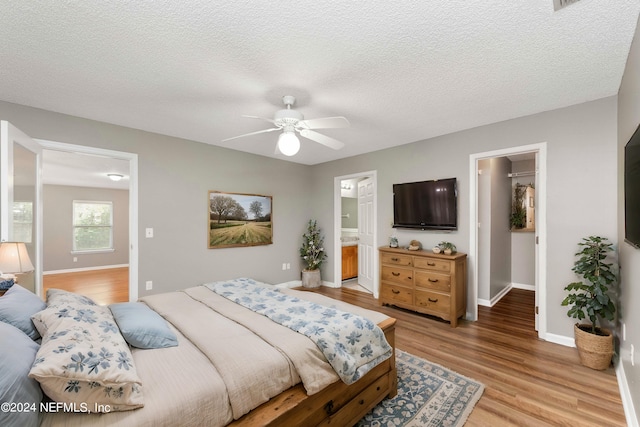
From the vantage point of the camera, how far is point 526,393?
2.08 m

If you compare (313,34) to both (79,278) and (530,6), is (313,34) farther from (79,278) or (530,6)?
(79,278)

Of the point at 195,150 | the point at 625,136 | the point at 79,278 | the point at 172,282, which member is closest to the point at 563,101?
the point at 625,136

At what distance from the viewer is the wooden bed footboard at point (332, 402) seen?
1297mm

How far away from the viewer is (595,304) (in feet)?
7.82

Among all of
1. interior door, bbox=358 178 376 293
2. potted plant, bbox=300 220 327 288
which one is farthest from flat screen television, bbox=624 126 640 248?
potted plant, bbox=300 220 327 288

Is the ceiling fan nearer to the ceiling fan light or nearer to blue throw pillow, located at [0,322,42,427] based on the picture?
the ceiling fan light

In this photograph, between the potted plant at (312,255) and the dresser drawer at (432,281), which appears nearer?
the dresser drawer at (432,281)

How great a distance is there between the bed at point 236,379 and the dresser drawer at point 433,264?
5.64 ft

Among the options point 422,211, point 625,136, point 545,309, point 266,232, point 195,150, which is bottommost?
point 545,309

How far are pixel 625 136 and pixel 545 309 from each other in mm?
1856

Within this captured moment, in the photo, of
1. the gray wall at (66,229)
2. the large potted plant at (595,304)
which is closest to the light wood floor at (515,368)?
the large potted plant at (595,304)

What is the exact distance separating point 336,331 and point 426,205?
281 cm

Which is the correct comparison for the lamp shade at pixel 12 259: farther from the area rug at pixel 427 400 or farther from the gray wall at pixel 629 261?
the gray wall at pixel 629 261

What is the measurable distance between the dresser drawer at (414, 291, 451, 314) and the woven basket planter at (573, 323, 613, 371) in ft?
3.99
